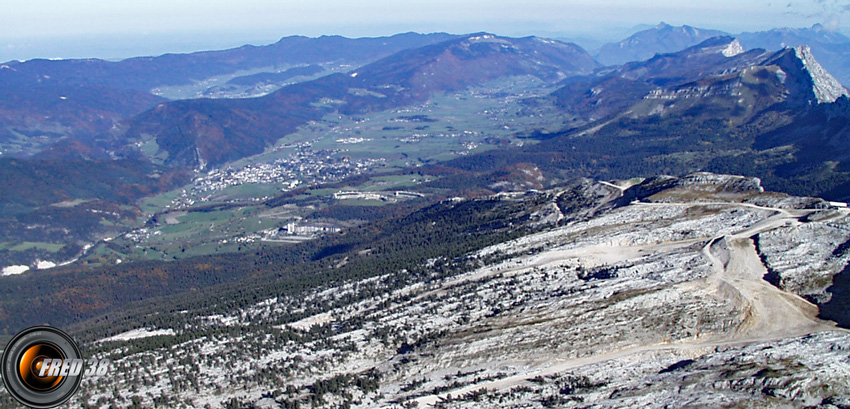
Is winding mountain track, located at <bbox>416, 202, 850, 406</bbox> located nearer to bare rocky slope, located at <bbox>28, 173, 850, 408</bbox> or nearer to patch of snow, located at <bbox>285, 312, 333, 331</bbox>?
bare rocky slope, located at <bbox>28, 173, 850, 408</bbox>

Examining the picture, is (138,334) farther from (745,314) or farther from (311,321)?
(745,314)

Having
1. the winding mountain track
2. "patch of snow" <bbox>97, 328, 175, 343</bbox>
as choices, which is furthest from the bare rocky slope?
"patch of snow" <bbox>97, 328, 175, 343</bbox>

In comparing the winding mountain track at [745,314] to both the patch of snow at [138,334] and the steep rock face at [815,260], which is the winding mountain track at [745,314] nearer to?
the steep rock face at [815,260]

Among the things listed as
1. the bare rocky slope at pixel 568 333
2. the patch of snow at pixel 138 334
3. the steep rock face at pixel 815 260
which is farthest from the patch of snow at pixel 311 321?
the steep rock face at pixel 815 260

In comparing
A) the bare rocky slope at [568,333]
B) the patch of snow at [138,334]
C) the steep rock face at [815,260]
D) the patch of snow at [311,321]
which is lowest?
the patch of snow at [138,334]

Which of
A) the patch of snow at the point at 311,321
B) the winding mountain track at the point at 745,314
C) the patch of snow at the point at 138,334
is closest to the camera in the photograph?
the winding mountain track at the point at 745,314

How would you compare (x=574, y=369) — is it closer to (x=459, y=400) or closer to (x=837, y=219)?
(x=459, y=400)

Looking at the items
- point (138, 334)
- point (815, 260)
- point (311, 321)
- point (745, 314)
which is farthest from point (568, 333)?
point (138, 334)

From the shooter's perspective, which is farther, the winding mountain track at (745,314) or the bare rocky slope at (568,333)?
the winding mountain track at (745,314)
